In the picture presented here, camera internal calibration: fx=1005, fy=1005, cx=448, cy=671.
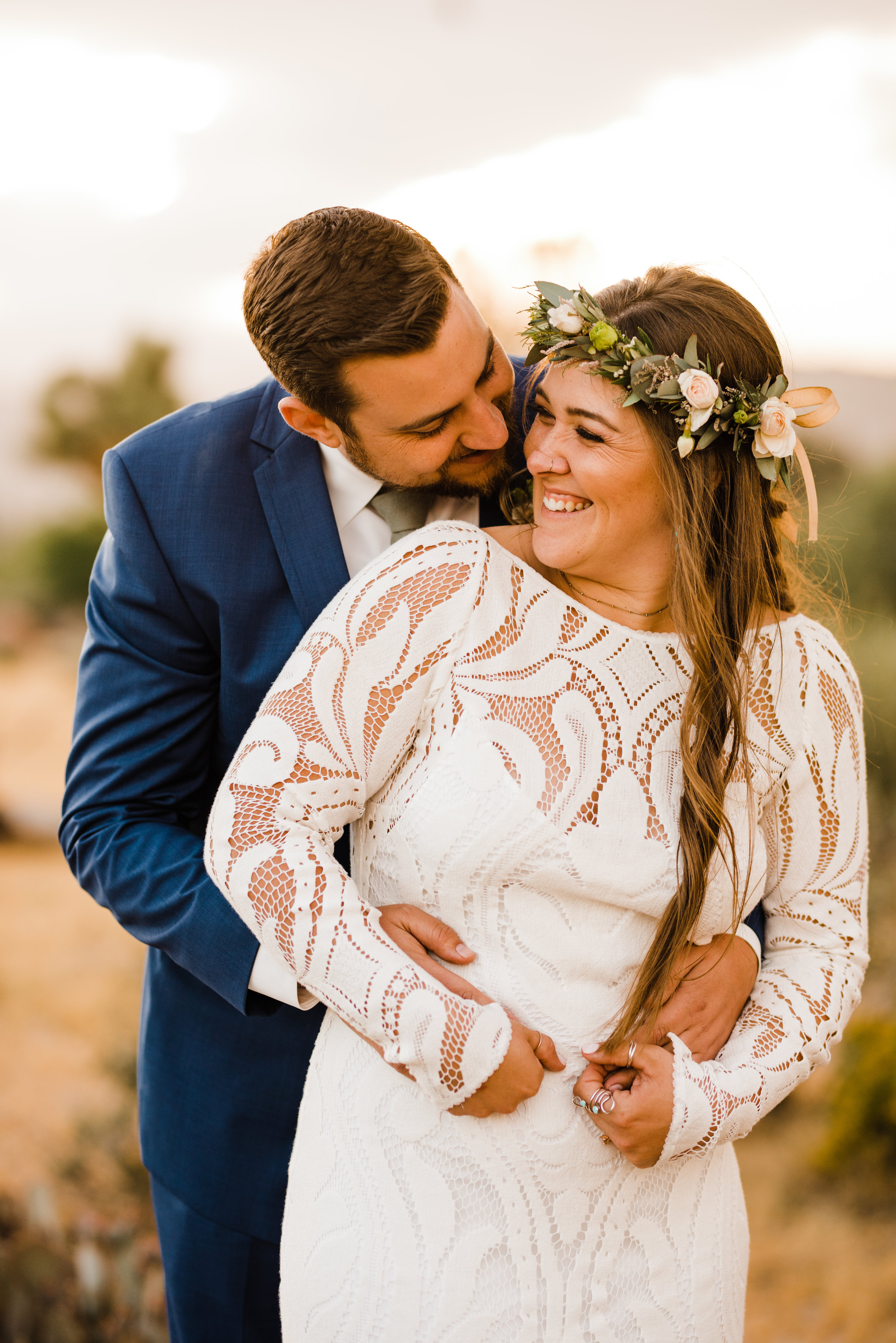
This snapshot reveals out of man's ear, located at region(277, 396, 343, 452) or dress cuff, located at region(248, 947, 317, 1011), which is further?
man's ear, located at region(277, 396, 343, 452)

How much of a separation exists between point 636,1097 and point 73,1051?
2724mm

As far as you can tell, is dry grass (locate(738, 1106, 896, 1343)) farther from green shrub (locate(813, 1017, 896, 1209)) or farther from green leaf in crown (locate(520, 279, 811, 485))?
green leaf in crown (locate(520, 279, 811, 485))

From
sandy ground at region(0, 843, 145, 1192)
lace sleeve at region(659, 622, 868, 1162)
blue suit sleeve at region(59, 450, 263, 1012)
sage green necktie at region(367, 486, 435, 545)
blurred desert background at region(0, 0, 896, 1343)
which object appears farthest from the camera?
sandy ground at region(0, 843, 145, 1192)

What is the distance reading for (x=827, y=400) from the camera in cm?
144

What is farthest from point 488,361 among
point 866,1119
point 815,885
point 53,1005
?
point 53,1005

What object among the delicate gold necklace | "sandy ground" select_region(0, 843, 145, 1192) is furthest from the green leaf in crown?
"sandy ground" select_region(0, 843, 145, 1192)

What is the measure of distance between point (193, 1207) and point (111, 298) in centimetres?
252

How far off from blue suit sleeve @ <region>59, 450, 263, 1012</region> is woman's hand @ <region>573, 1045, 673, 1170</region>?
1.76 feet

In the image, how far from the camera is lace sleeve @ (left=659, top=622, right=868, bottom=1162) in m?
1.45

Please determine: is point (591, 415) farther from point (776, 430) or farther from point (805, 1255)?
point (805, 1255)

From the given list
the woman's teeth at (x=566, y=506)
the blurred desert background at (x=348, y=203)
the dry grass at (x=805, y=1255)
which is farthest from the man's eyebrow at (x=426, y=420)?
the dry grass at (x=805, y=1255)

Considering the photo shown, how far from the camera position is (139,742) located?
164 centimetres

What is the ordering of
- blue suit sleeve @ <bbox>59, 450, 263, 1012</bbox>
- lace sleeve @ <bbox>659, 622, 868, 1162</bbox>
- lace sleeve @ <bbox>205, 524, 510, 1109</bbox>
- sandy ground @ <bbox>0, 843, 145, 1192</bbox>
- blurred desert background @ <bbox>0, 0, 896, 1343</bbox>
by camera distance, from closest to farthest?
lace sleeve @ <bbox>205, 524, 510, 1109</bbox>, lace sleeve @ <bbox>659, 622, 868, 1162</bbox>, blue suit sleeve @ <bbox>59, 450, 263, 1012</bbox>, blurred desert background @ <bbox>0, 0, 896, 1343</bbox>, sandy ground @ <bbox>0, 843, 145, 1192</bbox>

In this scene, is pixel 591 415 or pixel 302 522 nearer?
pixel 591 415
